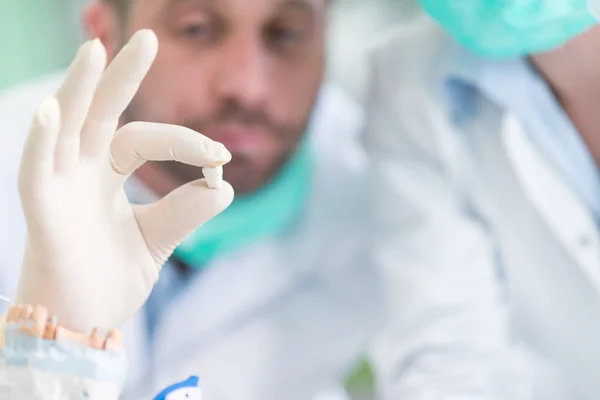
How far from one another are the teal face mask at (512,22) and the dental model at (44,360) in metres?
0.37

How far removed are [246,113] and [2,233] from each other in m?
0.23

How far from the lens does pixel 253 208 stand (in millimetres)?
685

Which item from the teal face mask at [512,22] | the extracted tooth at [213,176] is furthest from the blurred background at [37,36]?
the extracted tooth at [213,176]

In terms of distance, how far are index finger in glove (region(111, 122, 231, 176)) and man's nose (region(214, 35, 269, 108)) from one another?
0.26 metres

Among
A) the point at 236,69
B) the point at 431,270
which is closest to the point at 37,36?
the point at 236,69

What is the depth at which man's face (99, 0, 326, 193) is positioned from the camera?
0.58 metres

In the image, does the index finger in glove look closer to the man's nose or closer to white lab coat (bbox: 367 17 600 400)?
the man's nose

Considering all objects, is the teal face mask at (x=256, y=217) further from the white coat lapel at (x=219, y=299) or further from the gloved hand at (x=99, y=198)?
the gloved hand at (x=99, y=198)

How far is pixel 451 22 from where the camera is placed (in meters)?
0.56

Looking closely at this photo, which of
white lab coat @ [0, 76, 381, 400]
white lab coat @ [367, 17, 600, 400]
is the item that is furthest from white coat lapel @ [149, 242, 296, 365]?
white lab coat @ [367, 17, 600, 400]

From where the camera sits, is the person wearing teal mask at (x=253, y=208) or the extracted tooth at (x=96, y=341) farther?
the person wearing teal mask at (x=253, y=208)

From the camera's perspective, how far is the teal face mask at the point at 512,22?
50 centimetres

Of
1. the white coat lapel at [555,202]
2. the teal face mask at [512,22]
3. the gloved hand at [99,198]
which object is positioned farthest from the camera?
the white coat lapel at [555,202]

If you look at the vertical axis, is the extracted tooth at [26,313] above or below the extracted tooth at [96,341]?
above
